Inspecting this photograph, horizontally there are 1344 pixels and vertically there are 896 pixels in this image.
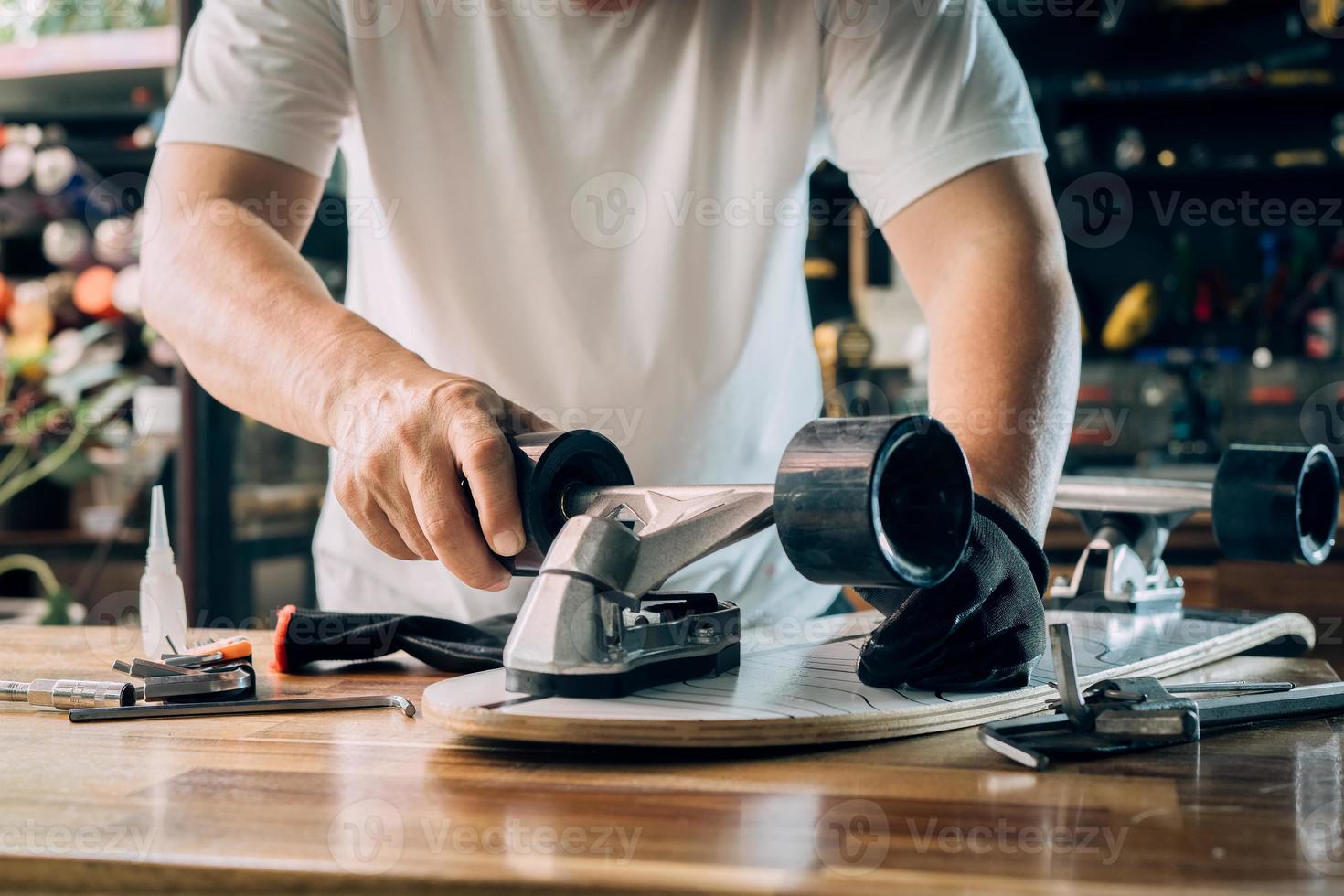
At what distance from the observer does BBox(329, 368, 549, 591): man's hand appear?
75 centimetres

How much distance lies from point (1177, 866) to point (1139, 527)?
641 mm

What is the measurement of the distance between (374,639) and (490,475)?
0.89ft

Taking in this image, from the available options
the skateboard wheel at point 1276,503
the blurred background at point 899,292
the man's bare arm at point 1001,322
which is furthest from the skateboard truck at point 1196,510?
the blurred background at point 899,292

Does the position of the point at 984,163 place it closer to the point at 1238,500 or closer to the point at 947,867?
the point at 1238,500

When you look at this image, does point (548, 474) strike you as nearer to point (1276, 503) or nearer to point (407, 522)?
point (407, 522)

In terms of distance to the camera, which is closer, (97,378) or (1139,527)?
(1139,527)

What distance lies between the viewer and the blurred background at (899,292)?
2.70 meters

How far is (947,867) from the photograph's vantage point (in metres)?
0.48

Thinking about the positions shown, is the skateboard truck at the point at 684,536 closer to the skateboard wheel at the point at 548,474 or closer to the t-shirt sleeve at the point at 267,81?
the skateboard wheel at the point at 548,474

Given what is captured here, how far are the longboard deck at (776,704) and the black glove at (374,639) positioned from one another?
159 mm

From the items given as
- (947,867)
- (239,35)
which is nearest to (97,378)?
(239,35)

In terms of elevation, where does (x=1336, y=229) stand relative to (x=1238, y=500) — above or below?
above

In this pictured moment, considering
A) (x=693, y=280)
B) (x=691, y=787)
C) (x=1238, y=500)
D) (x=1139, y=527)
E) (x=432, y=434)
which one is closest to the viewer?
(x=691, y=787)

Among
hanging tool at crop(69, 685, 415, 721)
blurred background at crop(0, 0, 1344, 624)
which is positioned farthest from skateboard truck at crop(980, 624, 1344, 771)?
blurred background at crop(0, 0, 1344, 624)
